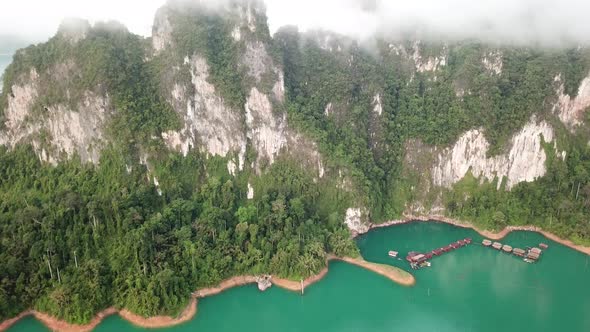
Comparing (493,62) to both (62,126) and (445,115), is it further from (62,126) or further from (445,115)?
(62,126)

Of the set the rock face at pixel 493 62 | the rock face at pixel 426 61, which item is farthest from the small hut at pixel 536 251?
the rock face at pixel 426 61

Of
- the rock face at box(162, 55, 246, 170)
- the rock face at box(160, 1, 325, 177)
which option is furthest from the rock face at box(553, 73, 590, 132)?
the rock face at box(162, 55, 246, 170)

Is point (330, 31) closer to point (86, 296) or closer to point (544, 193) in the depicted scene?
point (544, 193)

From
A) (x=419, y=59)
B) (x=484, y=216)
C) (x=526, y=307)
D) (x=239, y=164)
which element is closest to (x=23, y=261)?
(x=239, y=164)

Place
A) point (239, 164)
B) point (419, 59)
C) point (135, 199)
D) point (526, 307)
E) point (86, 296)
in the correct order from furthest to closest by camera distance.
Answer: point (419, 59) < point (239, 164) < point (135, 199) < point (526, 307) < point (86, 296)

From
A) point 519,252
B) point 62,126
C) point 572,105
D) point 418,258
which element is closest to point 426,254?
point 418,258
